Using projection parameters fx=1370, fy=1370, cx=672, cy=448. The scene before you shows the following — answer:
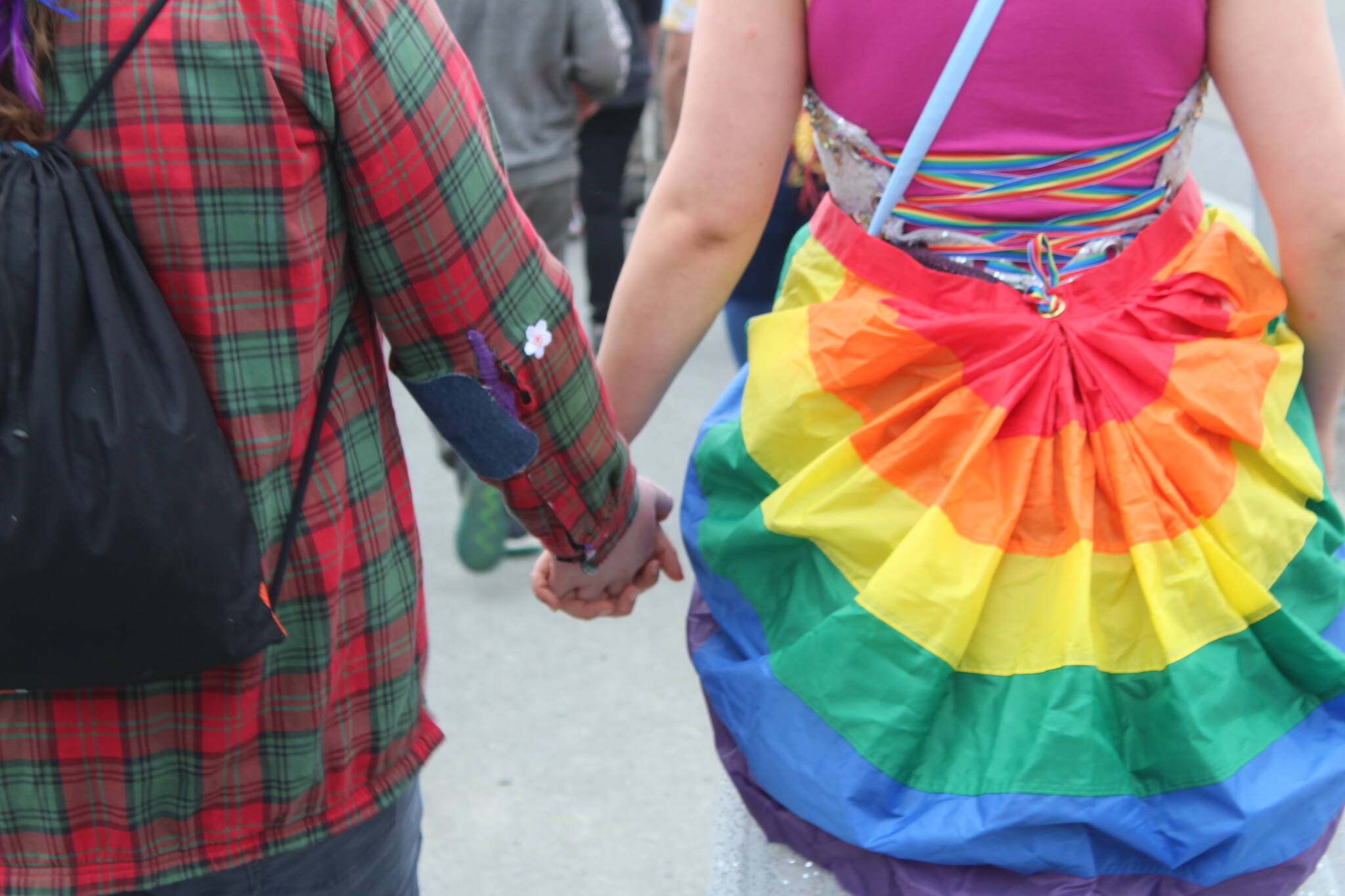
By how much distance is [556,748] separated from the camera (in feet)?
9.70

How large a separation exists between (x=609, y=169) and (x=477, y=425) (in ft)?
9.80

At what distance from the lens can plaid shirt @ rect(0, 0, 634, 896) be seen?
3.33 ft

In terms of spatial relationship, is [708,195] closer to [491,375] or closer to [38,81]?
[491,375]

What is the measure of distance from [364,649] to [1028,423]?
651 mm

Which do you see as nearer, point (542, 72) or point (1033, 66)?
point (1033, 66)

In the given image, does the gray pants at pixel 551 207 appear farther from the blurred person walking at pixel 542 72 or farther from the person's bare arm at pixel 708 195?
the person's bare arm at pixel 708 195

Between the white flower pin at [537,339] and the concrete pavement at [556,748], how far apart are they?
1540 millimetres

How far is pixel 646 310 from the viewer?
1528 millimetres

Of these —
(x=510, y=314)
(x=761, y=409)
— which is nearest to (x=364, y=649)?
(x=510, y=314)

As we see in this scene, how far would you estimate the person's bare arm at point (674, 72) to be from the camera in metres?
4.10

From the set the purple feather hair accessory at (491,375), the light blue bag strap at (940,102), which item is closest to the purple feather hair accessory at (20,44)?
the purple feather hair accessory at (491,375)

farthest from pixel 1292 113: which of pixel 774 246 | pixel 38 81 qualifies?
pixel 774 246

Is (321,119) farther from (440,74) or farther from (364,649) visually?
(364,649)

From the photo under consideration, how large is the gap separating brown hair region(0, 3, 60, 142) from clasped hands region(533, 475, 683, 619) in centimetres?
74
